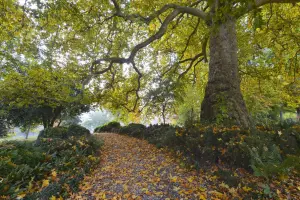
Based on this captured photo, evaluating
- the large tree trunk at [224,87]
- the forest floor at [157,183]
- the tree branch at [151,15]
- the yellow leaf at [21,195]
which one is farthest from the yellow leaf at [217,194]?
the tree branch at [151,15]

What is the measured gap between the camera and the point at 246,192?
3.15 m

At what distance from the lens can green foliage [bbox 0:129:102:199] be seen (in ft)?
11.4

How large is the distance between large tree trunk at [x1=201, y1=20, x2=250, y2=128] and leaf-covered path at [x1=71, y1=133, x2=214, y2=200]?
2011 millimetres

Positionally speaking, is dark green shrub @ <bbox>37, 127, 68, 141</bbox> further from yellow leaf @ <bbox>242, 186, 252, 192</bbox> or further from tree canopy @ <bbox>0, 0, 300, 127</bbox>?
yellow leaf @ <bbox>242, 186, 252, 192</bbox>

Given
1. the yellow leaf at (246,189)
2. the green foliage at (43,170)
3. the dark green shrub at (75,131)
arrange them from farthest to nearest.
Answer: the dark green shrub at (75,131), the green foliage at (43,170), the yellow leaf at (246,189)

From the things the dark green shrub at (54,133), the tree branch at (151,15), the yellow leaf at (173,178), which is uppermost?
the tree branch at (151,15)

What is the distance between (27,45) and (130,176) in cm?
635

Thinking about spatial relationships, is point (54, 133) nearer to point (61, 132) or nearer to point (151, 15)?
point (61, 132)

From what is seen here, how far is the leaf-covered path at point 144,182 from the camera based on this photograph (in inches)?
138

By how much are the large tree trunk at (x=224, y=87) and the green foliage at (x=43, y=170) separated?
166 inches

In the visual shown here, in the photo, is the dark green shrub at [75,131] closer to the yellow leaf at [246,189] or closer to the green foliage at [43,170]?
the green foliage at [43,170]

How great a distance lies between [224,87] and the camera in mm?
5777

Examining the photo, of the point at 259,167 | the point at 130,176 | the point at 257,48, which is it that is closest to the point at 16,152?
the point at 130,176

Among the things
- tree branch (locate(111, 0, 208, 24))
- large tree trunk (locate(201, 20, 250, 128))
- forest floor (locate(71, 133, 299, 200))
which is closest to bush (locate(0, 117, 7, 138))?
forest floor (locate(71, 133, 299, 200))
